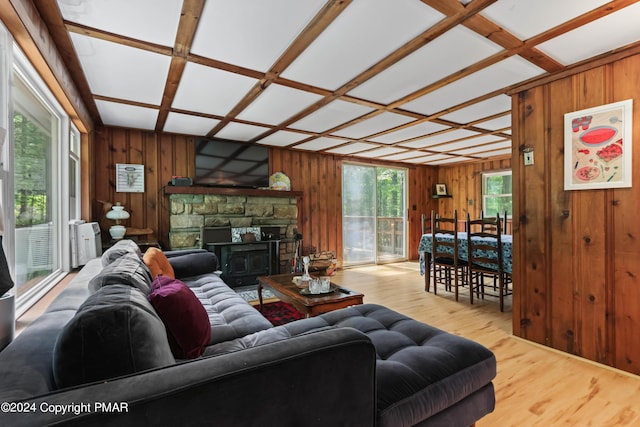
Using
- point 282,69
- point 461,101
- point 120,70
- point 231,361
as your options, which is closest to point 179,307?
point 231,361

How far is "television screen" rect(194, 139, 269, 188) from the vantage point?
446cm

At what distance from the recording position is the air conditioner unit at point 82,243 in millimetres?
2668

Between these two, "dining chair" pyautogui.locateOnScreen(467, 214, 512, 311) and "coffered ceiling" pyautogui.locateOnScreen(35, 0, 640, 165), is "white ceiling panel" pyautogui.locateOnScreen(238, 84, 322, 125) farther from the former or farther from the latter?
"dining chair" pyautogui.locateOnScreen(467, 214, 512, 311)

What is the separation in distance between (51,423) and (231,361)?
1.20 ft

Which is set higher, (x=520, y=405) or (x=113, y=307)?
(x=113, y=307)

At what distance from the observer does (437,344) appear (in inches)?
56.7

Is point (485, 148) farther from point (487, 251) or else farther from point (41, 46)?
point (41, 46)

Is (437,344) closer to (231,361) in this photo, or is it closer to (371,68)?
(231,361)

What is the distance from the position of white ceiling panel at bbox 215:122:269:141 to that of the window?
15.7 ft

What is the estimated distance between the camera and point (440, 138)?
14.6 feet

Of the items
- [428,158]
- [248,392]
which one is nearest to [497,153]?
[428,158]

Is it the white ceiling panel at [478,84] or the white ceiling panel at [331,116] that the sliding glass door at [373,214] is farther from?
the white ceiling panel at [478,84]

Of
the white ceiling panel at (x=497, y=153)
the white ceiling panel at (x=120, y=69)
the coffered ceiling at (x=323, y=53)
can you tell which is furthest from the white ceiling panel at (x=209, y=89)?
the white ceiling panel at (x=497, y=153)

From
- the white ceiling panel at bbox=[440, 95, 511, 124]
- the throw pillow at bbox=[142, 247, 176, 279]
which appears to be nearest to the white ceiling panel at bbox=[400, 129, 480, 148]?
the white ceiling panel at bbox=[440, 95, 511, 124]
